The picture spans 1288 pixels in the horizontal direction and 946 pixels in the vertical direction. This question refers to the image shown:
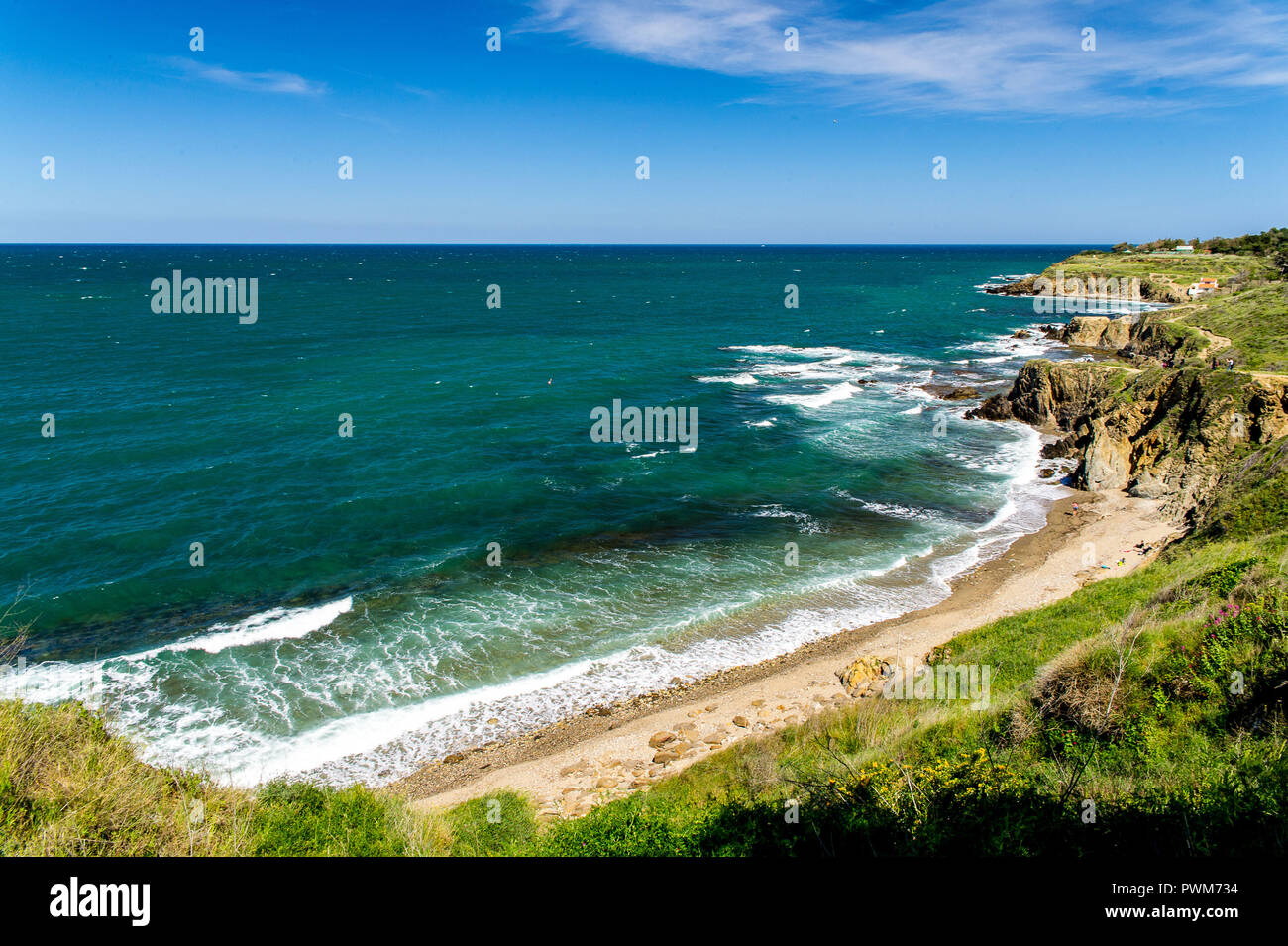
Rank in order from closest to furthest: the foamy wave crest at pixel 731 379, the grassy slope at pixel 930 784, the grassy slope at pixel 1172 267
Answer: the grassy slope at pixel 930 784
the foamy wave crest at pixel 731 379
the grassy slope at pixel 1172 267

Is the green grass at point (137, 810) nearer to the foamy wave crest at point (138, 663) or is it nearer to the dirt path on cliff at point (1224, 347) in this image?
the foamy wave crest at point (138, 663)

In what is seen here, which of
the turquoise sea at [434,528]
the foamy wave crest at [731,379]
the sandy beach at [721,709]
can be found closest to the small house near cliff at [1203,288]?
the turquoise sea at [434,528]

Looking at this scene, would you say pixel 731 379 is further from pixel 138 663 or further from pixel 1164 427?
pixel 138 663

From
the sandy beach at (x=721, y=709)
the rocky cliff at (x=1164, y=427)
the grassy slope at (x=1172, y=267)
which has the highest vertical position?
the grassy slope at (x=1172, y=267)

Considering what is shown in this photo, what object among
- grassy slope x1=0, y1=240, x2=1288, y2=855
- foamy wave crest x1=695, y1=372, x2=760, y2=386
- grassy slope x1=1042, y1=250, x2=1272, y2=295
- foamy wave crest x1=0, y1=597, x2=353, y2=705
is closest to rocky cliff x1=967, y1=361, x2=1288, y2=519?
grassy slope x1=0, y1=240, x2=1288, y2=855

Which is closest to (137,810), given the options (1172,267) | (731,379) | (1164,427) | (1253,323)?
(1164,427)

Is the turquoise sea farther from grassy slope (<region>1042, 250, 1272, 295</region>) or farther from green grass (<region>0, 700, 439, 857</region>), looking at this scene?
grassy slope (<region>1042, 250, 1272, 295</region>)
